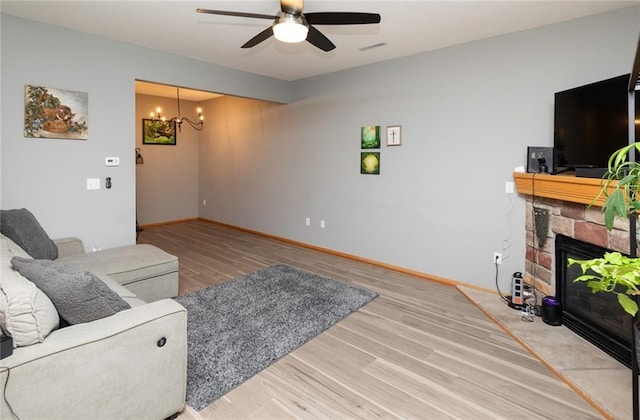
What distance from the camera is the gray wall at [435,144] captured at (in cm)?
320

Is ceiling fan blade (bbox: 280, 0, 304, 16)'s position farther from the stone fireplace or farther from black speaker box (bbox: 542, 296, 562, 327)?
black speaker box (bbox: 542, 296, 562, 327)

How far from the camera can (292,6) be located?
7.54 feet

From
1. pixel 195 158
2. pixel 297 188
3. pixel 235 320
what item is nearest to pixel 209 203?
pixel 195 158

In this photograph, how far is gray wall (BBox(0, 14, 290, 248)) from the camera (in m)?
3.11

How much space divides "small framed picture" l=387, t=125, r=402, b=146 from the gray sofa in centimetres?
339

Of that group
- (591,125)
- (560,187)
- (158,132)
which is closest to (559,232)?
Result: (560,187)

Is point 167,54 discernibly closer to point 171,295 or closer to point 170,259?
point 170,259

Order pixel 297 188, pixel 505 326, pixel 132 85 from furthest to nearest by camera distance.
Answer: pixel 297 188
pixel 132 85
pixel 505 326

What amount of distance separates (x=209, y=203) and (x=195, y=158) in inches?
46.6

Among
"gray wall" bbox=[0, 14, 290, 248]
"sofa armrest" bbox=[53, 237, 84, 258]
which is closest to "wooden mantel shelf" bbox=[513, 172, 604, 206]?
"gray wall" bbox=[0, 14, 290, 248]

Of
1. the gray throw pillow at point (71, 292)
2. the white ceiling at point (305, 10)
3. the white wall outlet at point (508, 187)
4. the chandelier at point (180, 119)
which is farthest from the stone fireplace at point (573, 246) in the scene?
the chandelier at point (180, 119)

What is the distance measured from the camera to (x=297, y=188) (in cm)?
569

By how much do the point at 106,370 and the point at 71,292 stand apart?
40cm

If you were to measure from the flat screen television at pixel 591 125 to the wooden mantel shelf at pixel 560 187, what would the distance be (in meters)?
0.09
